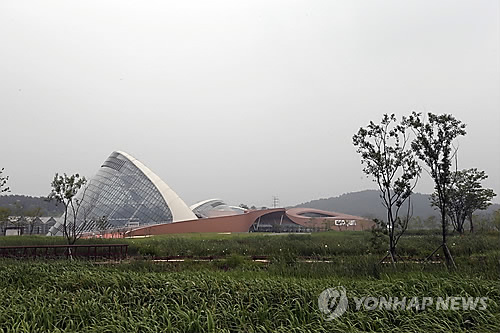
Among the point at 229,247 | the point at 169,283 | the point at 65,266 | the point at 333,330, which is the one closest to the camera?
the point at 333,330

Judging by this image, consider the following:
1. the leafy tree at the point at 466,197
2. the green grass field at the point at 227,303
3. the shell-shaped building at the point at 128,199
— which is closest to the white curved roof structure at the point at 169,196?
the shell-shaped building at the point at 128,199

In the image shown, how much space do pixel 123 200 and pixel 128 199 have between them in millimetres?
548

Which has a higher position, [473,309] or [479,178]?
[479,178]

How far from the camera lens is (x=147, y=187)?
135 feet

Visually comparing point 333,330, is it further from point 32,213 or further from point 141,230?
point 32,213

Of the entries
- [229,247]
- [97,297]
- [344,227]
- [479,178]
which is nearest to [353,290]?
[97,297]

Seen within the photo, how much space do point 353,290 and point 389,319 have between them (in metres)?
0.84

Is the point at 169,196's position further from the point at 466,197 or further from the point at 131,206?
the point at 466,197

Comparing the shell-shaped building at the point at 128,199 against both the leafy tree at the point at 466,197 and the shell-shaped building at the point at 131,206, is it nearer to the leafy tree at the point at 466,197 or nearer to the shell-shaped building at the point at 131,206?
the shell-shaped building at the point at 131,206

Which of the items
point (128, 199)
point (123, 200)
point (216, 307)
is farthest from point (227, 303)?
point (128, 199)

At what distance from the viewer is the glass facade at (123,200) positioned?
38438 millimetres

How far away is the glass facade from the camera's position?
126 ft

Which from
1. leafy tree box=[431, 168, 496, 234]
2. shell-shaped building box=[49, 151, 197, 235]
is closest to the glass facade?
shell-shaped building box=[49, 151, 197, 235]

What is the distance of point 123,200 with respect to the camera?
131 ft
